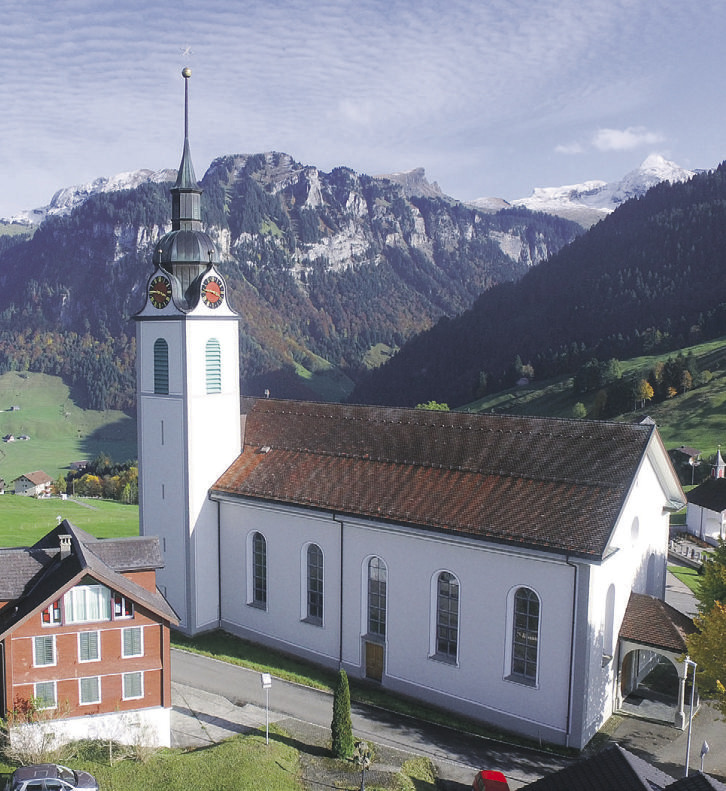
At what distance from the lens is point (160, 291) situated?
3650 centimetres

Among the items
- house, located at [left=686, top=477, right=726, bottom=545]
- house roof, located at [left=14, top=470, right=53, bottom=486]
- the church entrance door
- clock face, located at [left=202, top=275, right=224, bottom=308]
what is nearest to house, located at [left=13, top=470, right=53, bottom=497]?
house roof, located at [left=14, top=470, right=53, bottom=486]

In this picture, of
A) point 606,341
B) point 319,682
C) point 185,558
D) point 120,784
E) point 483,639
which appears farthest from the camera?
point 606,341

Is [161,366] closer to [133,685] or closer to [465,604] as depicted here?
[133,685]

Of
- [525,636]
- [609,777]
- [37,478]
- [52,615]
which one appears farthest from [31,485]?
[609,777]

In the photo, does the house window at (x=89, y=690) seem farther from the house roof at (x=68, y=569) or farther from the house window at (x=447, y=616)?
the house window at (x=447, y=616)

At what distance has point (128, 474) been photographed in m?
154

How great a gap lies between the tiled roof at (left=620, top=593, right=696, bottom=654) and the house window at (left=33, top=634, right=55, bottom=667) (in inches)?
829

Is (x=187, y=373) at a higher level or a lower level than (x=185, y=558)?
higher

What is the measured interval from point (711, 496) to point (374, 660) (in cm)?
5938

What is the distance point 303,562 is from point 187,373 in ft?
34.7

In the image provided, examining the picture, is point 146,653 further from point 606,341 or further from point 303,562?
point 606,341

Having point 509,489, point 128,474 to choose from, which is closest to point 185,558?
point 509,489

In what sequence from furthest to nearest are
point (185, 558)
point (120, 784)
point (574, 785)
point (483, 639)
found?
1. point (185, 558)
2. point (483, 639)
3. point (120, 784)
4. point (574, 785)

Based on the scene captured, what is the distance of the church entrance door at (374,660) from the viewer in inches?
1281
